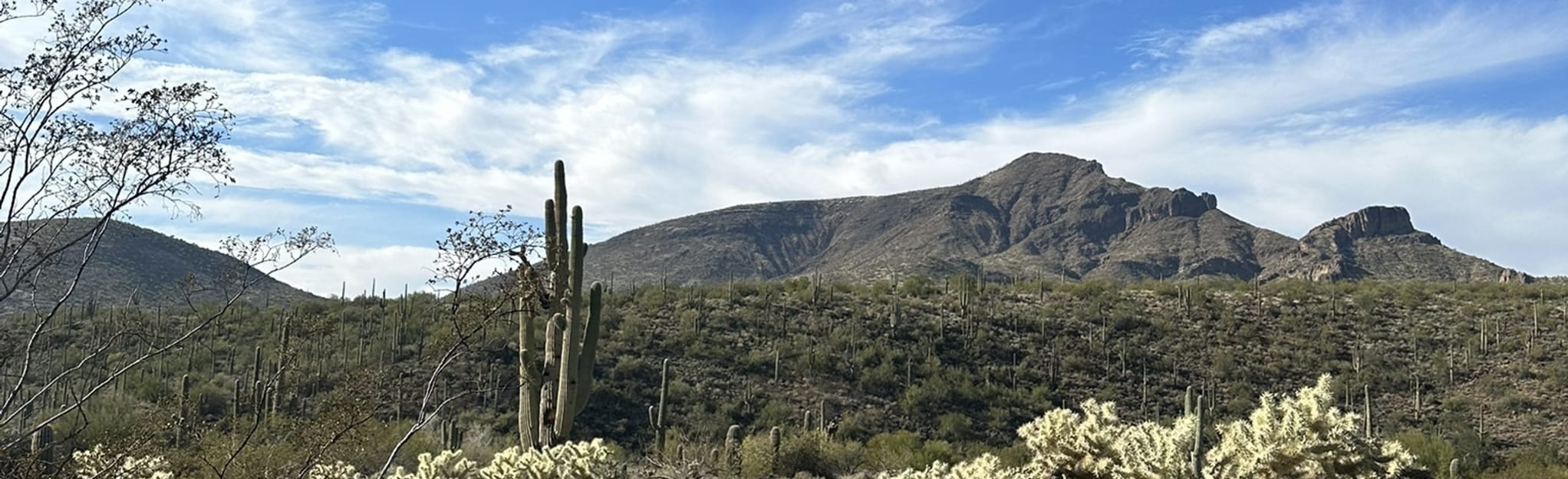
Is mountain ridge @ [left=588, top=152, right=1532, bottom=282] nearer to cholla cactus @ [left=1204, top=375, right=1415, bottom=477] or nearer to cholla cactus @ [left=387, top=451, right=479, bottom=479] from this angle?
cholla cactus @ [left=1204, top=375, right=1415, bottom=477]

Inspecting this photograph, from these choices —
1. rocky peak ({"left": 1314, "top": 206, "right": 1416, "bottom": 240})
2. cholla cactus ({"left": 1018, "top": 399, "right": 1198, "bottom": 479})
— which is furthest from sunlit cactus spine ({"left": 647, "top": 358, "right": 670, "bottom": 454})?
rocky peak ({"left": 1314, "top": 206, "right": 1416, "bottom": 240})

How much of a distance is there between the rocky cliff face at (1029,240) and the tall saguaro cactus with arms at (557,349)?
55.9 m

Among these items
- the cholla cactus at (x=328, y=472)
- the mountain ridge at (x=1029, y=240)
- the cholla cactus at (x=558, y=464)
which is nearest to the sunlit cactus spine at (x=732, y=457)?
the cholla cactus at (x=328, y=472)

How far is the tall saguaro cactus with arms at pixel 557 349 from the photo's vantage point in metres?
11.3

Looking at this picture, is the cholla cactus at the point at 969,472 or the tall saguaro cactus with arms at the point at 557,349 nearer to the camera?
the cholla cactus at the point at 969,472

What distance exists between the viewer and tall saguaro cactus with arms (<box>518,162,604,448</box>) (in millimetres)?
11297

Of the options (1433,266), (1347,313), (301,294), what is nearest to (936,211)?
(1433,266)

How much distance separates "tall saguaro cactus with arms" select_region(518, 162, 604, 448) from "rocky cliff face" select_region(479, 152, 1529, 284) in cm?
5594

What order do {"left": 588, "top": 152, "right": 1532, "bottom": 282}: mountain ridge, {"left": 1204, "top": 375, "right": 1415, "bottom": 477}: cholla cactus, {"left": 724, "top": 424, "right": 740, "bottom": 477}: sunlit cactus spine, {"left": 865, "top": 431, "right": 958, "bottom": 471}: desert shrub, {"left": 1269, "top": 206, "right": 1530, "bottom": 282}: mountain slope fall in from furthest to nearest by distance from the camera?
1. {"left": 588, "top": 152, "right": 1532, "bottom": 282}: mountain ridge
2. {"left": 1269, "top": 206, "right": 1530, "bottom": 282}: mountain slope
3. {"left": 865, "top": 431, "right": 958, "bottom": 471}: desert shrub
4. {"left": 724, "top": 424, "right": 740, "bottom": 477}: sunlit cactus spine
5. {"left": 1204, "top": 375, "right": 1415, "bottom": 477}: cholla cactus

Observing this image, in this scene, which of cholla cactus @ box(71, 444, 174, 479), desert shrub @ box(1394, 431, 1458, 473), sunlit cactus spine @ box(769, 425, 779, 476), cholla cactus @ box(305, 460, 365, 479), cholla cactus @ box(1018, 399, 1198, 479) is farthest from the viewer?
desert shrub @ box(1394, 431, 1458, 473)

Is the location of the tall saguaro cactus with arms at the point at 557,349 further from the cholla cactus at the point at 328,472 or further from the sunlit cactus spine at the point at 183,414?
the sunlit cactus spine at the point at 183,414

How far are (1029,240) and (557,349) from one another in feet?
287

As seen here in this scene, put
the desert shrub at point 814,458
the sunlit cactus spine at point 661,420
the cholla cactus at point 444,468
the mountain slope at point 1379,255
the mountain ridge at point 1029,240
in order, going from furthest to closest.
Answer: the mountain ridge at point 1029,240, the mountain slope at point 1379,255, the sunlit cactus spine at point 661,420, the desert shrub at point 814,458, the cholla cactus at point 444,468

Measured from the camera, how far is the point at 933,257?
76.4m
